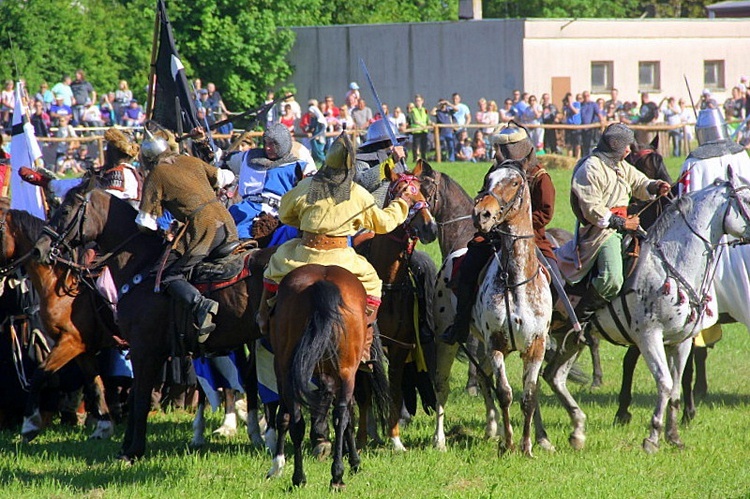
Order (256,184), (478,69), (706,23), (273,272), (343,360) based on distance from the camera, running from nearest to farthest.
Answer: (343,360) < (273,272) < (256,184) < (478,69) < (706,23)

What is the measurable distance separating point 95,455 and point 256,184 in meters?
2.90

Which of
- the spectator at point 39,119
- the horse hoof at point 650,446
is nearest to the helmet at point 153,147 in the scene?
the horse hoof at point 650,446

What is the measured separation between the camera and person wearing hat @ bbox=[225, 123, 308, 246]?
1074 centimetres

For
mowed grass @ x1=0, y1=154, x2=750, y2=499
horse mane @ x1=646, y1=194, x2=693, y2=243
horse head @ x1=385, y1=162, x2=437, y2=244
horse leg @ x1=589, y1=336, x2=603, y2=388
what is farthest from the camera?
horse leg @ x1=589, y1=336, x2=603, y2=388

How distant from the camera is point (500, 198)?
8.74 metres

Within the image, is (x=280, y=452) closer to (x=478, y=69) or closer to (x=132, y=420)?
(x=132, y=420)

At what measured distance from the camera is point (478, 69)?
41031mm

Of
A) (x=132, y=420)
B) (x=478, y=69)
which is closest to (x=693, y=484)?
(x=132, y=420)

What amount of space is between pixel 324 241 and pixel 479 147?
73.2 feet

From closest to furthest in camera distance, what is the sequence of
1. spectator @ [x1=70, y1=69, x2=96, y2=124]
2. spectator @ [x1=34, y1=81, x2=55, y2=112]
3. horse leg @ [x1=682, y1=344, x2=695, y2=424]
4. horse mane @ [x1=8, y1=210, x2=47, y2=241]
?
horse mane @ [x1=8, y1=210, x2=47, y2=241], horse leg @ [x1=682, y1=344, x2=695, y2=424], spectator @ [x1=34, y1=81, x2=55, y2=112], spectator @ [x1=70, y1=69, x2=96, y2=124]

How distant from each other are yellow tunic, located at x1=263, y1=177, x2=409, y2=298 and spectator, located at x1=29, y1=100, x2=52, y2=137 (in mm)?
18583

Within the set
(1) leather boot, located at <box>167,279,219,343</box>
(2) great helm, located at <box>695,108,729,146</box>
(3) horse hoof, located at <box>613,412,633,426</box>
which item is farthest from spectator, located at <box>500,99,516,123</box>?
(1) leather boot, located at <box>167,279,219,343</box>

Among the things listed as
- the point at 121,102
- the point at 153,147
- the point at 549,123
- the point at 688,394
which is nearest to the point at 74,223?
the point at 153,147

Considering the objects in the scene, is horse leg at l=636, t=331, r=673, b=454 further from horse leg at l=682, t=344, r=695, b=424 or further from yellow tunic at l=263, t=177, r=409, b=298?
yellow tunic at l=263, t=177, r=409, b=298
